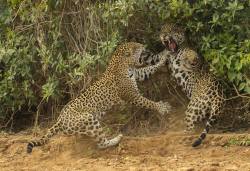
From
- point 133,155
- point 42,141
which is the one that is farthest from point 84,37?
point 133,155

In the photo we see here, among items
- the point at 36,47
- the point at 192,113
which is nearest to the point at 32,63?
the point at 36,47

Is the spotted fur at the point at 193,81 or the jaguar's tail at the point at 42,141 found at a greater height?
the spotted fur at the point at 193,81

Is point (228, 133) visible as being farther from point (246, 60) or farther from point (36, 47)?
point (36, 47)

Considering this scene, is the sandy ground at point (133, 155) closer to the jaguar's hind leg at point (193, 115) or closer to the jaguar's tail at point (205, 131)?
the jaguar's tail at point (205, 131)

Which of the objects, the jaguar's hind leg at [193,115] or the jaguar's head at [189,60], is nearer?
the jaguar's hind leg at [193,115]

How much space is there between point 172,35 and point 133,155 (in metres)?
2.05

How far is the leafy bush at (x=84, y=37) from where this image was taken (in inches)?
347

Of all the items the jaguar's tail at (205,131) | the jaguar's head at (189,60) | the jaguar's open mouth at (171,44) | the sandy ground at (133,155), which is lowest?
the sandy ground at (133,155)

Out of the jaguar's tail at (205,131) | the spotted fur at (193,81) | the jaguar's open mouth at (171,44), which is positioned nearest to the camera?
the jaguar's tail at (205,131)

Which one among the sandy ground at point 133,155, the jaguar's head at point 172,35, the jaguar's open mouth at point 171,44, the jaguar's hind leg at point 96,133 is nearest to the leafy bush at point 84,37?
the jaguar's head at point 172,35

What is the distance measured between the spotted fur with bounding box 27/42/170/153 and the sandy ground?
0.74 feet

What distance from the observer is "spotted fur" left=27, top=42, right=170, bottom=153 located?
8.76m

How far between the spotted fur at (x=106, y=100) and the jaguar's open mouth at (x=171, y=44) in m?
0.23

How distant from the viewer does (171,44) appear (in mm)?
9648
